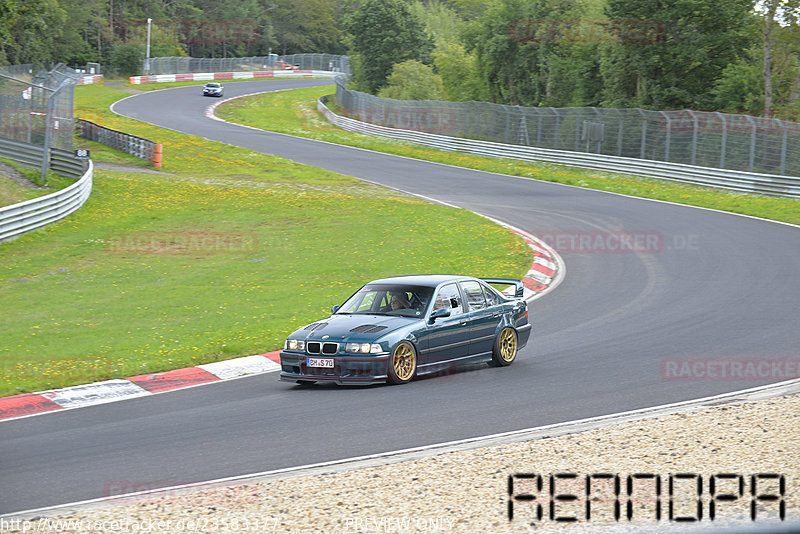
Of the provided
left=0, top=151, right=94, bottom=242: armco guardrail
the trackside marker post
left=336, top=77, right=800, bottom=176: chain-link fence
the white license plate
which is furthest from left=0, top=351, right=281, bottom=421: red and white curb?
the trackside marker post

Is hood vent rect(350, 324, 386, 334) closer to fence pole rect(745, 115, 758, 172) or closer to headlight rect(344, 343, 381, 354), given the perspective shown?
headlight rect(344, 343, 381, 354)

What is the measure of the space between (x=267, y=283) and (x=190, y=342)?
16.4ft

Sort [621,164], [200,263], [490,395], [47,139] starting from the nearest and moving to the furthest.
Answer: [490,395] < [200,263] < [47,139] < [621,164]

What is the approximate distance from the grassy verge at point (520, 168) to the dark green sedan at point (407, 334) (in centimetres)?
1698

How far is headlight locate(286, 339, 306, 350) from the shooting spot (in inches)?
444

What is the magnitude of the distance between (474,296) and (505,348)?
848mm

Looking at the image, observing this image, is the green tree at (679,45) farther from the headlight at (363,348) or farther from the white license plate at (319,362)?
the white license plate at (319,362)

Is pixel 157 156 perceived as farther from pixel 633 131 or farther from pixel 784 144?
pixel 784 144

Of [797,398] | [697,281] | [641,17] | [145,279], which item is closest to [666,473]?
[797,398]

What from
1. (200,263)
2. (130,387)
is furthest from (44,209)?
(130,387)

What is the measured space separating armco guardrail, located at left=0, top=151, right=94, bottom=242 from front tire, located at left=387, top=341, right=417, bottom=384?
51.9ft

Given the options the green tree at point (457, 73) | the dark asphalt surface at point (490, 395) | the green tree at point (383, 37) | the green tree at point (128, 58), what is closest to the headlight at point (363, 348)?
the dark asphalt surface at point (490, 395)

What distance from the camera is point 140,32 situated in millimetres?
114375

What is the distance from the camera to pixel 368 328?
37.1 ft
